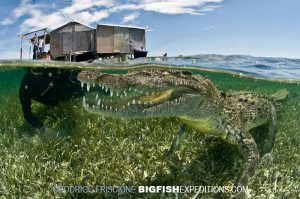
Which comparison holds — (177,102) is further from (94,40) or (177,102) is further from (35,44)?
(94,40)

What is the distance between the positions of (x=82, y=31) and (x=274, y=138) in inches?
726

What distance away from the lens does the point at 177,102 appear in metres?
5.08

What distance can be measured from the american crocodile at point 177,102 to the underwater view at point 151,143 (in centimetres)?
1

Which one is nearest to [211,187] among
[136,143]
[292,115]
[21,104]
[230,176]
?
[230,176]

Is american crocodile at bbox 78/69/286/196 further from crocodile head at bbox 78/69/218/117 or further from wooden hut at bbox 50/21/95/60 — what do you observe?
wooden hut at bbox 50/21/95/60

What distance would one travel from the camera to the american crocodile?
14.8ft

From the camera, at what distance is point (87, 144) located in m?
7.34

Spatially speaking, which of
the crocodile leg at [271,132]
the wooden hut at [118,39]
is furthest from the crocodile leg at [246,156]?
the wooden hut at [118,39]

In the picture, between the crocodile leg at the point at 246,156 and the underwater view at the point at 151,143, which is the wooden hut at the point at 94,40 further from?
the crocodile leg at the point at 246,156

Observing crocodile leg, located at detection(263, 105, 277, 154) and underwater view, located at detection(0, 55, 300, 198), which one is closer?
underwater view, located at detection(0, 55, 300, 198)

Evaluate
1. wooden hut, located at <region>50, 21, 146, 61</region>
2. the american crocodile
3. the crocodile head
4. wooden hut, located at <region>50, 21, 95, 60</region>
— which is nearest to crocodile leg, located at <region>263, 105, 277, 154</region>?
the american crocodile

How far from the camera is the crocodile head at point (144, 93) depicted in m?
4.47

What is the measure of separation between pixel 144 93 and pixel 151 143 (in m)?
2.62

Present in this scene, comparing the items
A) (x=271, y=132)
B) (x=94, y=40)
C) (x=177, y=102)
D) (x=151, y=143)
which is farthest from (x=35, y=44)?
(x=177, y=102)
